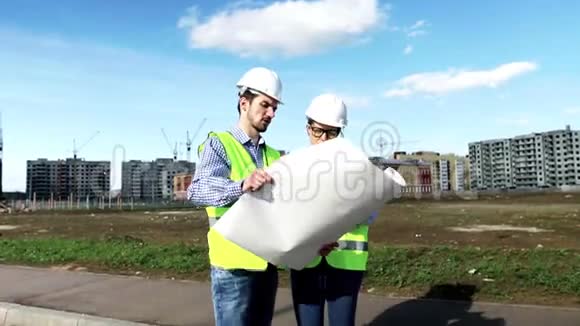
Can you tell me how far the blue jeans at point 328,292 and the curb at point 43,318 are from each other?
115 inches

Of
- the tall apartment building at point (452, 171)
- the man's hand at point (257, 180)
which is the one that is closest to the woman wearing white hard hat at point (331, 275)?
the man's hand at point (257, 180)

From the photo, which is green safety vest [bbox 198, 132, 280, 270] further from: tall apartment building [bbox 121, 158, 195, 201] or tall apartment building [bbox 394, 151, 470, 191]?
tall apartment building [bbox 394, 151, 470, 191]

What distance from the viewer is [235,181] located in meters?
2.35

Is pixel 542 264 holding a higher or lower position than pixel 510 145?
lower

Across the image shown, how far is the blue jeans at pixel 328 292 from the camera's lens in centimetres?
301

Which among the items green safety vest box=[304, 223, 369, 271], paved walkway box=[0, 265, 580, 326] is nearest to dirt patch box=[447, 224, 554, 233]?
paved walkway box=[0, 265, 580, 326]

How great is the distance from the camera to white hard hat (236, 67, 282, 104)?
2.50m

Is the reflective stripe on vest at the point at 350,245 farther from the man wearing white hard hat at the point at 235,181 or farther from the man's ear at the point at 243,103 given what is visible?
the man's ear at the point at 243,103

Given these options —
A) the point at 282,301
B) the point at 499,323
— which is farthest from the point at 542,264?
the point at 282,301

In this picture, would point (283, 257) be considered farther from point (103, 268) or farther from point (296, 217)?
point (103, 268)

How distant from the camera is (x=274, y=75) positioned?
2.55 meters

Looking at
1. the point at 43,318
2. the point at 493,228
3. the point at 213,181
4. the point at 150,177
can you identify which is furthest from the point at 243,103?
the point at 150,177

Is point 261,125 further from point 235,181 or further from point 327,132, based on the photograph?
point 327,132

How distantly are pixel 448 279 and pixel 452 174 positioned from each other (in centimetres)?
13123
